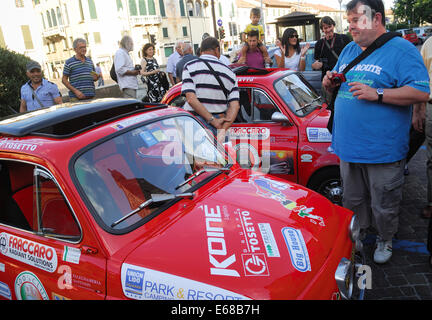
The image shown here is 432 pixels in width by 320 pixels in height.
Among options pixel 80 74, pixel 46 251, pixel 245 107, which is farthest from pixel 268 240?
pixel 80 74

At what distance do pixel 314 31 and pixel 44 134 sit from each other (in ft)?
50.4

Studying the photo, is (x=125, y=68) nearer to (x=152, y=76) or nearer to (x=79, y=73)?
(x=152, y=76)

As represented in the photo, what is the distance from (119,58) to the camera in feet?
24.1

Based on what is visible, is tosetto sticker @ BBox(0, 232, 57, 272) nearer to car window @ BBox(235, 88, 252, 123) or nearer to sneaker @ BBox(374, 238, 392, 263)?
sneaker @ BBox(374, 238, 392, 263)

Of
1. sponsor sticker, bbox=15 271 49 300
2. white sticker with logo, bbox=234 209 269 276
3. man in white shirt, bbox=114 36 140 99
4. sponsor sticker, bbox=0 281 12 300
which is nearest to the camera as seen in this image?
white sticker with logo, bbox=234 209 269 276

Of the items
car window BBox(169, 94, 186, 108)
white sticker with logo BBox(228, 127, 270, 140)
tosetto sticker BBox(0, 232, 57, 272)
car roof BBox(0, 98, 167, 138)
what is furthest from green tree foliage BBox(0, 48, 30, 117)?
tosetto sticker BBox(0, 232, 57, 272)

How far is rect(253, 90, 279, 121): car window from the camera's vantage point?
4535 mm

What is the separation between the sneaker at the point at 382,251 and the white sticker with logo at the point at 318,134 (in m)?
1.30

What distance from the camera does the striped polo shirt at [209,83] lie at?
4.22 meters

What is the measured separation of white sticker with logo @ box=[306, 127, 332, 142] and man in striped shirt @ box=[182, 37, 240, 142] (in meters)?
0.89

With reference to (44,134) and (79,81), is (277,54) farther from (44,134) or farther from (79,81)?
(44,134)

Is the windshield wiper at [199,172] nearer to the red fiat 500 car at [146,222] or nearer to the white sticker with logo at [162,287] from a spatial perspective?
the red fiat 500 car at [146,222]

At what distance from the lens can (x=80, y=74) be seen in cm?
654

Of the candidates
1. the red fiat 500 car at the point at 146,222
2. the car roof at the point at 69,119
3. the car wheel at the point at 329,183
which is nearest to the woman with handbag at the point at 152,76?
the car wheel at the point at 329,183
